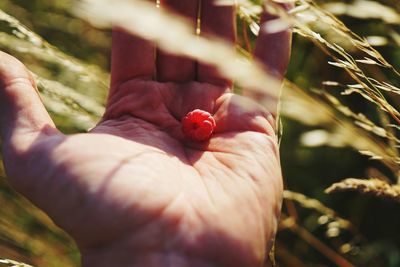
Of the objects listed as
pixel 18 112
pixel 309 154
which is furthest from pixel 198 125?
pixel 309 154

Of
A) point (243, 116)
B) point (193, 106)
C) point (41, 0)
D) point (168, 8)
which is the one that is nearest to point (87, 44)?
point (41, 0)

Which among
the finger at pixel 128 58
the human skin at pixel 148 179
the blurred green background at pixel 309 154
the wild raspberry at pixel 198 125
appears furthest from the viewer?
the blurred green background at pixel 309 154

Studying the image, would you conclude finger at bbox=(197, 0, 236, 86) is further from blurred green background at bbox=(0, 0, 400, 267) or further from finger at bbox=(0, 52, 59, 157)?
finger at bbox=(0, 52, 59, 157)

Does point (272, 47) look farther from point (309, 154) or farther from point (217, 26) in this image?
point (309, 154)

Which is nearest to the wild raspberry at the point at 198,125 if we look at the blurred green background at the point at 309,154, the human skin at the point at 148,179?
the human skin at the point at 148,179

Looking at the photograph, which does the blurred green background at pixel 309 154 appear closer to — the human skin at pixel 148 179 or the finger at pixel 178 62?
the finger at pixel 178 62

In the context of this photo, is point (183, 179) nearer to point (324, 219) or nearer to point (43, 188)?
point (43, 188)

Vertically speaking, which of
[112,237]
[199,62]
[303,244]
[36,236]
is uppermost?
[199,62]

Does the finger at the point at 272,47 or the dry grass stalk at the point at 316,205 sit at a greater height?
the finger at the point at 272,47
